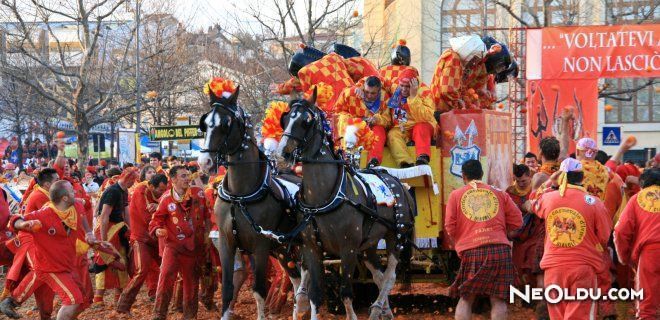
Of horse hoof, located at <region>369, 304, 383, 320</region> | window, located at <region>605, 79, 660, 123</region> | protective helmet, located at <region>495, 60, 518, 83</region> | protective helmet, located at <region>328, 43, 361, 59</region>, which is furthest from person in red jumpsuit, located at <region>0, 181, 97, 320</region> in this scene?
window, located at <region>605, 79, 660, 123</region>

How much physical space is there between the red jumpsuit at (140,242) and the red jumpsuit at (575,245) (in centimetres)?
584

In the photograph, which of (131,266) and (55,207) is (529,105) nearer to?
(131,266)

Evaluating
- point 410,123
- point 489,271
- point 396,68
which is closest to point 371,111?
point 410,123

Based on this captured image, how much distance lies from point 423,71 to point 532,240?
33323 millimetres

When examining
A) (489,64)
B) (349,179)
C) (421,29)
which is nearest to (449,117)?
(489,64)

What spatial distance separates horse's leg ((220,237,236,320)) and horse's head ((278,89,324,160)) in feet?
4.28

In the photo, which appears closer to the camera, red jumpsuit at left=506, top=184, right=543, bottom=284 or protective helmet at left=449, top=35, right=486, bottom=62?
red jumpsuit at left=506, top=184, right=543, bottom=284

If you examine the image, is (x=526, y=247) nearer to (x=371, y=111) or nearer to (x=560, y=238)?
(x=371, y=111)

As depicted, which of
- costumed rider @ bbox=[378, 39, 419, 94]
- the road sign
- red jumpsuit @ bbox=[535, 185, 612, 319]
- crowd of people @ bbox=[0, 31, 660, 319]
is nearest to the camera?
red jumpsuit @ bbox=[535, 185, 612, 319]

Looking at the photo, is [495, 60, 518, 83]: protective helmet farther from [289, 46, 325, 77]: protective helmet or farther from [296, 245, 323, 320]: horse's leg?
[296, 245, 323, 320]: horse's leg

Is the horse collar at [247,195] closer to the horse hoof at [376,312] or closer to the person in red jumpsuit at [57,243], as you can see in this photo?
the person in red jumpsuit at [57,243]

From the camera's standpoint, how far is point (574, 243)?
773cm

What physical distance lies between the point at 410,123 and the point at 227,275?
3020mm

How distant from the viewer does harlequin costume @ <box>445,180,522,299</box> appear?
8.28 m
